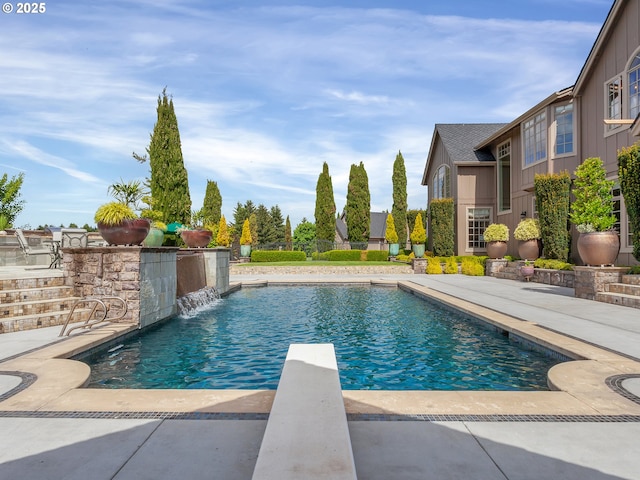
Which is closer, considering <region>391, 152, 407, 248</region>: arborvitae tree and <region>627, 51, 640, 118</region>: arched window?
<region>627, 51, 640, 118</region>: arched window

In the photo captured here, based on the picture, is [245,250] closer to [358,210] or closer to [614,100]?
[358,210]

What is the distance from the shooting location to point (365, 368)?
5688 millimetres

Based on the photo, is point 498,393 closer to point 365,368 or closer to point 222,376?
point 365,368

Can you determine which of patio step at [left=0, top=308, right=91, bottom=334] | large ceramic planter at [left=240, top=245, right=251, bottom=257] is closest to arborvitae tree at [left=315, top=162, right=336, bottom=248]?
large ceramic planter at [left=240, top=245, right=251, bottom=257]

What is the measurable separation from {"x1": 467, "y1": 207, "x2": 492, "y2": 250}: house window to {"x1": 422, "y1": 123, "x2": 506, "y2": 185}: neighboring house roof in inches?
119

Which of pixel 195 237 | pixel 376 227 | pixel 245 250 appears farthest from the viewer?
pixel 376 227

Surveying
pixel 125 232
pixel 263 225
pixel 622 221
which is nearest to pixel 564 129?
pixel 622 221

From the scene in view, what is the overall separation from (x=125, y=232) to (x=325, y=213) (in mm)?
31983

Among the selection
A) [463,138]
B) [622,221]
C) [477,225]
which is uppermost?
[463,138]

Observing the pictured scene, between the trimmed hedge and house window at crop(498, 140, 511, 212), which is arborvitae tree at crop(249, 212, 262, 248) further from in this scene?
house window at crop(498, 140, 511, 212)

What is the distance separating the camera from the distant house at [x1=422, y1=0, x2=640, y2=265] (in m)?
13.7

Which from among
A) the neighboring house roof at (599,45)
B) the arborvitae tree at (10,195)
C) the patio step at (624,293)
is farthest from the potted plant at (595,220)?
the arborvitae tree at (10,195)

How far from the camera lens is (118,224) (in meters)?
8.28

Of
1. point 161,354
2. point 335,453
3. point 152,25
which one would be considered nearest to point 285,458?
point 335,453
